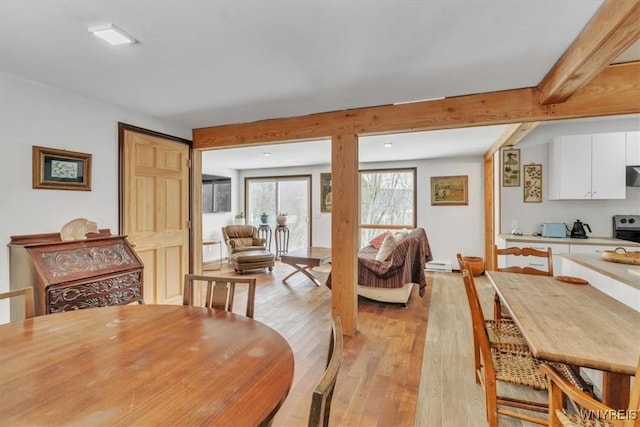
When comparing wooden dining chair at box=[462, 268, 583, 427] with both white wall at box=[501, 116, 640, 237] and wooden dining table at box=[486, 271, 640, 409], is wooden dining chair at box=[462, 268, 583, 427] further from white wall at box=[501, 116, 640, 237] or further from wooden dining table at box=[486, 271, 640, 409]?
white wall at box=[501, 116, 640, 237]

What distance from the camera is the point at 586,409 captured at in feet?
3.28

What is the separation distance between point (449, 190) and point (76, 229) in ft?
18.8

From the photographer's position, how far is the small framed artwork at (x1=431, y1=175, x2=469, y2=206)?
5.92m

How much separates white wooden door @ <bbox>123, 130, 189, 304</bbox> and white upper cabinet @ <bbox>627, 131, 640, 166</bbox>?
211 inches

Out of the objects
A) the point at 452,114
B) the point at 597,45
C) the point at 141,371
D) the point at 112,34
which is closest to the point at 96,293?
the point at 141,371

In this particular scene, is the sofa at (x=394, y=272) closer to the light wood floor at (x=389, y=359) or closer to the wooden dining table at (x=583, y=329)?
the light wood floor at (x=389, y=359)

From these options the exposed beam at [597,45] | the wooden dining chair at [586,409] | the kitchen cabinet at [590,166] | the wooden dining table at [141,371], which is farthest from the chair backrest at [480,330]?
the kitchen cabinet at [590,166]

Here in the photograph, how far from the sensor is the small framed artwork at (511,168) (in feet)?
15.0

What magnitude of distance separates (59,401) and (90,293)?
1.68 m

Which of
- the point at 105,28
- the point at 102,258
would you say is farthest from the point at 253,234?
the point at 105,28

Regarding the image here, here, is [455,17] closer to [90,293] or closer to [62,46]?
[62,46]

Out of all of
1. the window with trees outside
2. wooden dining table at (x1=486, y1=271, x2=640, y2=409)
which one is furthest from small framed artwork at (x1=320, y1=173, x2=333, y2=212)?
wooden dining table at (x1=486, y1=271, x2=640, y2=409)

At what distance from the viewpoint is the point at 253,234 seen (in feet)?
21.8

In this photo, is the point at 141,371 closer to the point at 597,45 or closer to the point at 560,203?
the point at 597,45
